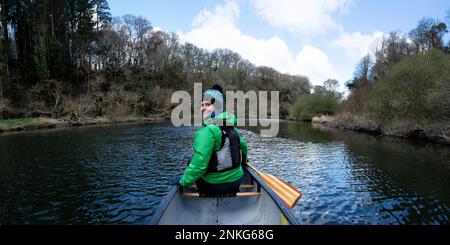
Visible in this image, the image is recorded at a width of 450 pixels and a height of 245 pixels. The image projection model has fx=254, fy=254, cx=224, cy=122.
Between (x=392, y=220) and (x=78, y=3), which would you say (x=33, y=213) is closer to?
(x=392, y=220)

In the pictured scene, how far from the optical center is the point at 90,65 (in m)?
48.1

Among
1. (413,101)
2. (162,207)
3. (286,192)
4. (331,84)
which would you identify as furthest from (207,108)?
(331,84)

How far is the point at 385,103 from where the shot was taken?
21.5 meters

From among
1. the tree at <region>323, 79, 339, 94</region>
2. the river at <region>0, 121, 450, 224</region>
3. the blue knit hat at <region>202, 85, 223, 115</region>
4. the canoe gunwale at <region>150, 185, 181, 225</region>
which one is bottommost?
the river at <region>0, 121, 450, 224</region>

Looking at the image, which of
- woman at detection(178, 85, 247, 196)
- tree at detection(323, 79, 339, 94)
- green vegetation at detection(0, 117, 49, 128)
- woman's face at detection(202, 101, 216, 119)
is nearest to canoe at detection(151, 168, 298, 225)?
woman at detection(178, 85, 247, 196)

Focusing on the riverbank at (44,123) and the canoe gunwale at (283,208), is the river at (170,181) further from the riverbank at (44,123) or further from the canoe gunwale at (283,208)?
the riverbank at (44,123)

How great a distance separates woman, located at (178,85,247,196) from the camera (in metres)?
3.61

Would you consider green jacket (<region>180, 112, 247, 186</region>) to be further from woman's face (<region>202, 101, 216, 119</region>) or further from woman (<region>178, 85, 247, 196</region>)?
woman's face (<region>202, 101, 216, 119</region>)

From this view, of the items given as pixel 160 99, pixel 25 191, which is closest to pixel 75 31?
pixel 160 99

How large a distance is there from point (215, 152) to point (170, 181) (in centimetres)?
530

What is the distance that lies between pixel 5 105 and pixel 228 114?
111 ft

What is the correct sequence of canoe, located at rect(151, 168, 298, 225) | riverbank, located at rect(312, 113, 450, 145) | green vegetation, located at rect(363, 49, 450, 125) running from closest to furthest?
canoe, located at rect(151, 168, 298, 225)
green vegetation, located at rect(363, 49, 450, 125)
riverbank, located at rect(312, 113, 450, 145)

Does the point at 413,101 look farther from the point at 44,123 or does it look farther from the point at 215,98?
the point at 44,123

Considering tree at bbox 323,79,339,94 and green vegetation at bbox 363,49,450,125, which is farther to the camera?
tree at bbox 323,79,339,94
